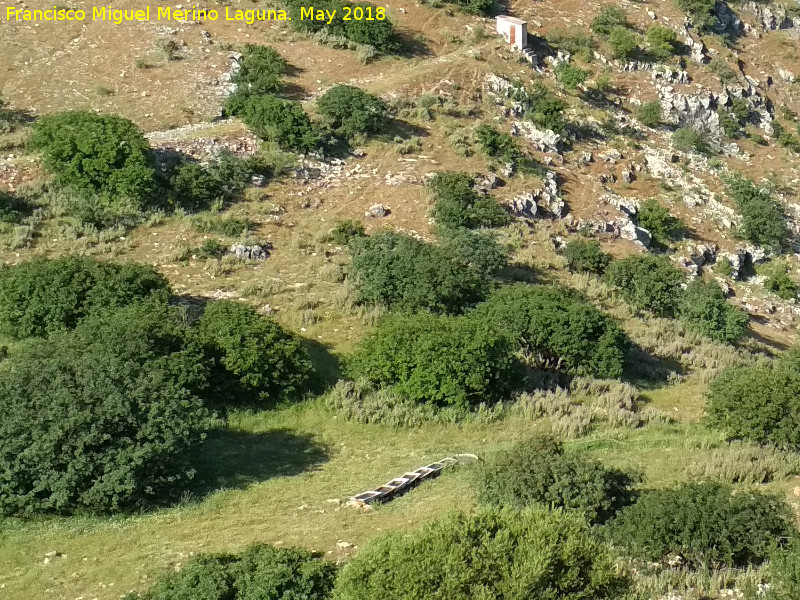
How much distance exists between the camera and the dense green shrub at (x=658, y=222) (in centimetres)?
4169

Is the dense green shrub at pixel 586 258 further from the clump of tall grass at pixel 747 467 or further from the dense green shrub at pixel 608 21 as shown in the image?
the dense green shrub at pixel 608 21

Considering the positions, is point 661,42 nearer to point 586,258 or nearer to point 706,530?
point 586,258

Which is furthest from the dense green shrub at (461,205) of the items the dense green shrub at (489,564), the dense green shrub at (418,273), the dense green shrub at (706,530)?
the dense green shrub at (489,564)

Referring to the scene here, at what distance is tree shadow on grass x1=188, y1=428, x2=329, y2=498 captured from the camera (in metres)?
20.6

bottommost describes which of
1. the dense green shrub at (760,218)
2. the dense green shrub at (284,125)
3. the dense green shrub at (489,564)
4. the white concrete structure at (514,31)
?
the dense green shrub at (760,218)

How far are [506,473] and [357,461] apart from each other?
4.56 m

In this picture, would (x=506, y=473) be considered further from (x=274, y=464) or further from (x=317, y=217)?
(x=317, y=217)

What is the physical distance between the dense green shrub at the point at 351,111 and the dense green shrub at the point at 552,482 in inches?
905

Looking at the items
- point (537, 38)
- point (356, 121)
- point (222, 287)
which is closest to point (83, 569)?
point (222, 287)

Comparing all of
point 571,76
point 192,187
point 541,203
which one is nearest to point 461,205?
point 541,203

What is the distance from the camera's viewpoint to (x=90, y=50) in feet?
142

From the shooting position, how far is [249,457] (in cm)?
2197

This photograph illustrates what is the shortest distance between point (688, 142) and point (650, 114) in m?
2.37

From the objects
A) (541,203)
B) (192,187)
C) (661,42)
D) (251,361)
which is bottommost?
(541,203)
